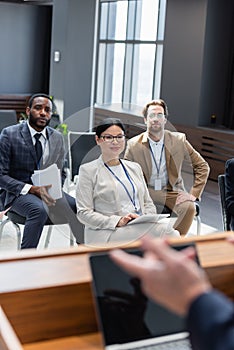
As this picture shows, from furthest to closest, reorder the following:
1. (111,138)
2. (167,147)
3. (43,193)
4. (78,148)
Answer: (78,148), (167,147), (43,193), (111,138)

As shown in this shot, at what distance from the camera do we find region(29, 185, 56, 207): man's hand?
419cm

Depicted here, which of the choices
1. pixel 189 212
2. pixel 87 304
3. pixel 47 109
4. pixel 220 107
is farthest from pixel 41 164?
pixel 220 107

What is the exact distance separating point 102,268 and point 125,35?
34.4 ft

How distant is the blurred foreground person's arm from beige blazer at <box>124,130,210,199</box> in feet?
10.2

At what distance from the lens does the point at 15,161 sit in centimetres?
422

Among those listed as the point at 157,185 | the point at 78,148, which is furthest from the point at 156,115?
the point at 78,148

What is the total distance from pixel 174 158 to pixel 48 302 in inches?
115

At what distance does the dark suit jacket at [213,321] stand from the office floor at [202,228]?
377cm

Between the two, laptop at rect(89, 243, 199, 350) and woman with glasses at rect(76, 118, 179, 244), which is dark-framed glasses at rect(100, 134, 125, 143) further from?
laptop at rect(89, 243, 199, 350)

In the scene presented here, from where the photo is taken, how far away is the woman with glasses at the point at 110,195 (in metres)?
3.45

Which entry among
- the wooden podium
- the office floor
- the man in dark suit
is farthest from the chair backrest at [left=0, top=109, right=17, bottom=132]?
the wooden podium

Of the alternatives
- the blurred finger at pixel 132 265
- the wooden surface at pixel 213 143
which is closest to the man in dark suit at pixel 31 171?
the blurred finger at pixel 132 265

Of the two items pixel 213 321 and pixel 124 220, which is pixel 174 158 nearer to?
pixel 124 220

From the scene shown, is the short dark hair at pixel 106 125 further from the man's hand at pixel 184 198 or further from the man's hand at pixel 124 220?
the man's hand at pixel 184 198
